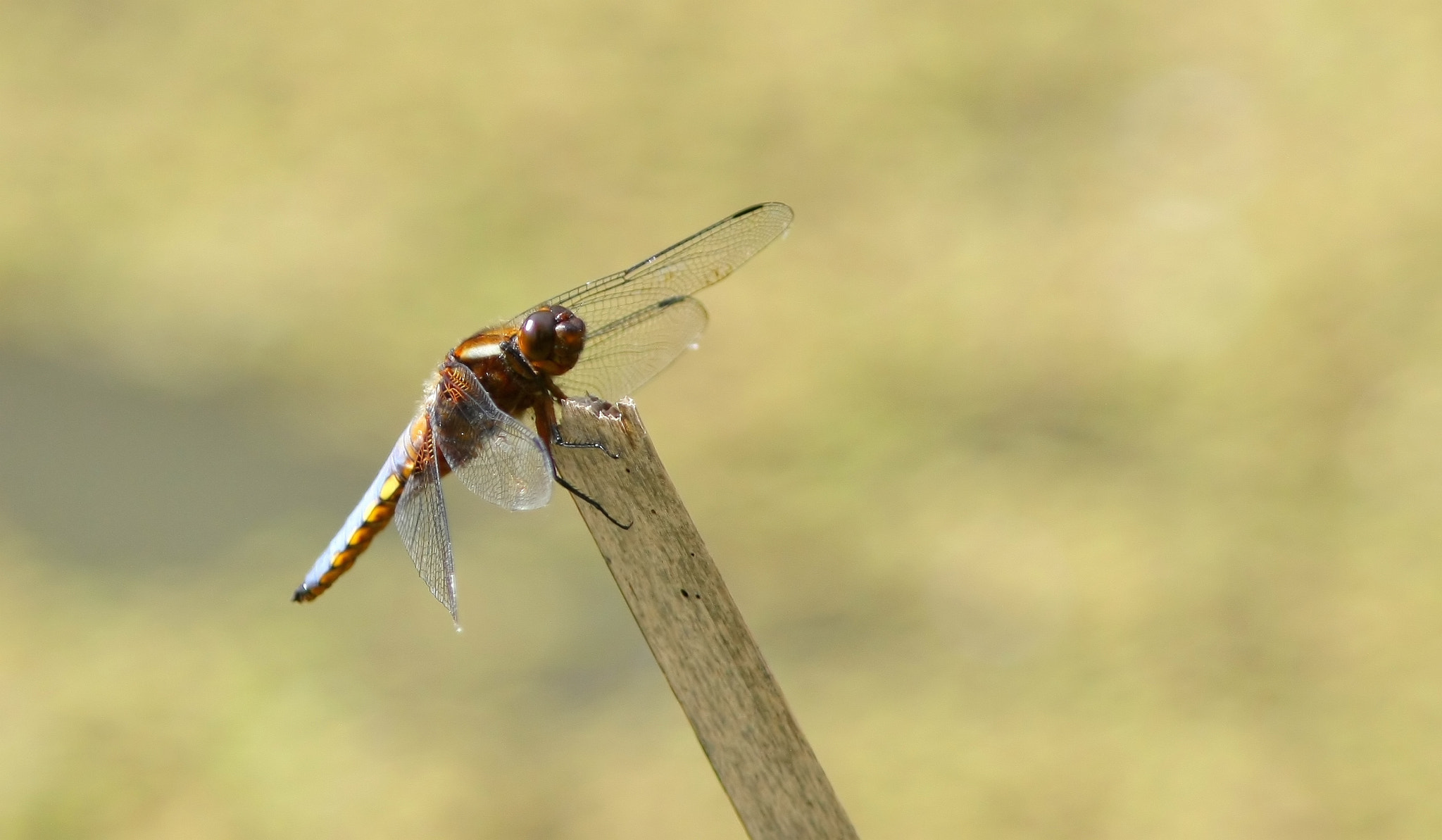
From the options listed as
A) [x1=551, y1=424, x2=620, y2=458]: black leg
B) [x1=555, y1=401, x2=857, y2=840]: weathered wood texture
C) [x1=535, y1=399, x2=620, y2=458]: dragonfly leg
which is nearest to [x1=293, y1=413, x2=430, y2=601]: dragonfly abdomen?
[x1=535, y1=399, x2=620, y2=458]: dragonfly leg

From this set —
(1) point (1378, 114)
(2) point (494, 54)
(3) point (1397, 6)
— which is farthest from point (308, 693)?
(3) point (1397, 6)

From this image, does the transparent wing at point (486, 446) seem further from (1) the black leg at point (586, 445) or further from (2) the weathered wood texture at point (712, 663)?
(2) the weathered wood texture at point (712, 663)

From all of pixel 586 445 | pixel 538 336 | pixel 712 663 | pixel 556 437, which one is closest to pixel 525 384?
pixel 538 336

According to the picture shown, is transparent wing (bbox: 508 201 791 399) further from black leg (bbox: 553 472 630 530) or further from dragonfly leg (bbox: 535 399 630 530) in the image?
black leg (bbox: 553 472 630 530)

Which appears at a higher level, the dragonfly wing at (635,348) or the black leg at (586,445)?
the dragonfly wing at (635,348)

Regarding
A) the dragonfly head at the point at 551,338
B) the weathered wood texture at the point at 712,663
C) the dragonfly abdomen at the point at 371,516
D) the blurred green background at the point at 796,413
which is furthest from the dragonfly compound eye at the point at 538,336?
the blurred green background at the point at 796,413

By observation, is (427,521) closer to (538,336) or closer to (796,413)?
(538,336)
